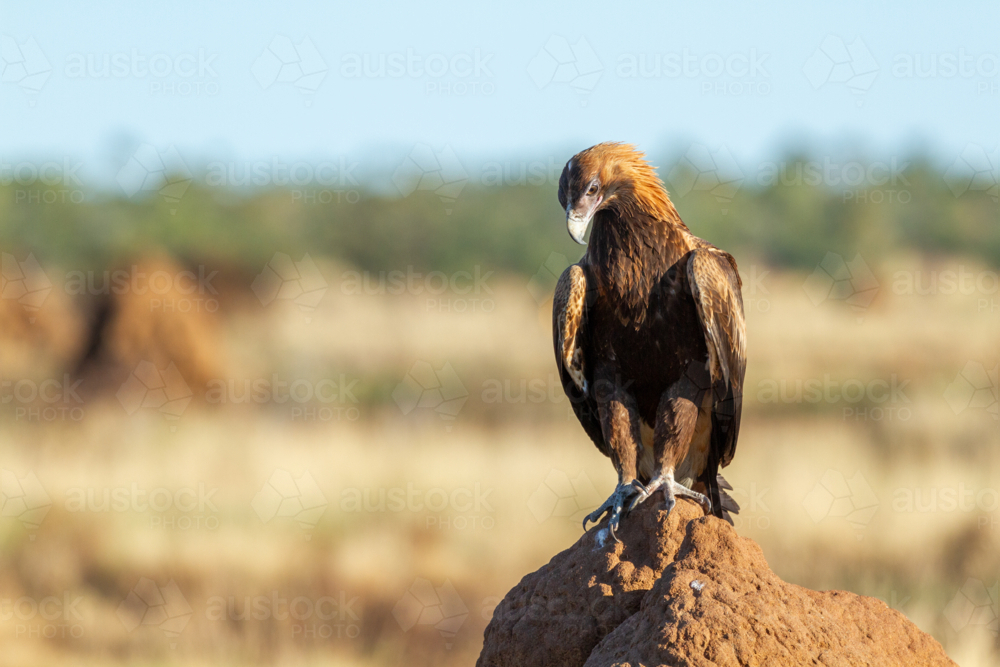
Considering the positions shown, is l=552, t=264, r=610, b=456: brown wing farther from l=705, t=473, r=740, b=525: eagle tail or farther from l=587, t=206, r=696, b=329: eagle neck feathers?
l=705, t=473, r=740, b=525: eagle tail

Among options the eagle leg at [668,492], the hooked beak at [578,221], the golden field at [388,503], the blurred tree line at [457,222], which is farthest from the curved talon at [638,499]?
the blurred tree line at [457,222]

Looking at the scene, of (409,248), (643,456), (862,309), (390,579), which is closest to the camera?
(643,456)

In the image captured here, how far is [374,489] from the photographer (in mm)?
12867

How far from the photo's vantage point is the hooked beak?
410cm

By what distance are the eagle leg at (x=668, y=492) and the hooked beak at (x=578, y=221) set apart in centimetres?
97

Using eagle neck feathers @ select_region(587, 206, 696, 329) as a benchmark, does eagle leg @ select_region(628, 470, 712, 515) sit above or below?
below

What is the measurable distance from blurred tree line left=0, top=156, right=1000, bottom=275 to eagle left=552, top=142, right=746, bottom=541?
30.7 m

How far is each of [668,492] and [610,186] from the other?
1261 millimetres

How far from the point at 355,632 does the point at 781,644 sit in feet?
23.3

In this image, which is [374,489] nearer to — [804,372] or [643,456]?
[643,456]

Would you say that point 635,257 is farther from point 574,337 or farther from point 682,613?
point 682,613

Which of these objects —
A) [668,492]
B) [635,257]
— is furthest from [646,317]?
[668,492]

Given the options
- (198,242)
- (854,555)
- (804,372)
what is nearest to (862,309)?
(804,372)

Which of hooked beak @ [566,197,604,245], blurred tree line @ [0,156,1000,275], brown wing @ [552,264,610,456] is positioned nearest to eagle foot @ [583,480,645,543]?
brown wing @ [552,264,610,456]
